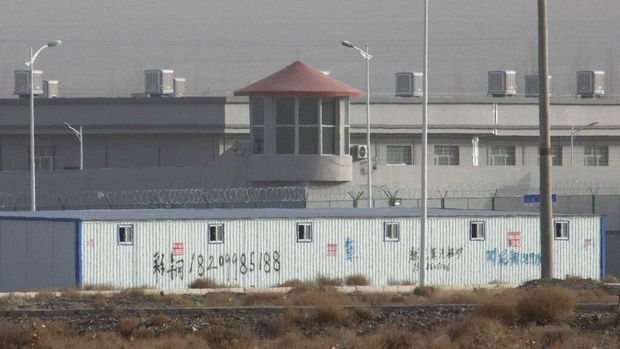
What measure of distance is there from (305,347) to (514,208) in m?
38.9

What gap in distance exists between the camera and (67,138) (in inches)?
2867

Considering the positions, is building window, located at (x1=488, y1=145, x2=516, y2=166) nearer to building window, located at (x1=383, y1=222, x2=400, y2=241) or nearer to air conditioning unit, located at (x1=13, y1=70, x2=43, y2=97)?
air conditioning unit, located at (x1=13, y1=70, x2=43, y2=97)

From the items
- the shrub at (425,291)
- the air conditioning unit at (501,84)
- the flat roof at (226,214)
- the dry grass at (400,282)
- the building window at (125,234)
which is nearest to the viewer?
the shrub at (425,291)

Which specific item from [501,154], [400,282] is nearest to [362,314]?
[400,282]

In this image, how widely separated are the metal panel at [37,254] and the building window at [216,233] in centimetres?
441

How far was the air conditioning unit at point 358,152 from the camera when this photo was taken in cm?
6238

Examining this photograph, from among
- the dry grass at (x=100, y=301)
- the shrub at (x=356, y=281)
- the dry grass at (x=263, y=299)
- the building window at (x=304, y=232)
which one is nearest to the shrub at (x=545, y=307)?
the dry grass at (x=263, y=299)

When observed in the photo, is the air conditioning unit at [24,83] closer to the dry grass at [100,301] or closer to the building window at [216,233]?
the building window at [216,233]

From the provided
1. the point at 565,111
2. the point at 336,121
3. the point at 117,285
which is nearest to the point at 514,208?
the point at 336,121

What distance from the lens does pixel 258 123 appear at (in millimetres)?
59938

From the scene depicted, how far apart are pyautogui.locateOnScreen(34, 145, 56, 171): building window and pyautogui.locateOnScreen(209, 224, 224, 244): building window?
32.5m

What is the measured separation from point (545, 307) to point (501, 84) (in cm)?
5100

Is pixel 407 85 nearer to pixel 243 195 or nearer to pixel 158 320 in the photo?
pixel 243 195

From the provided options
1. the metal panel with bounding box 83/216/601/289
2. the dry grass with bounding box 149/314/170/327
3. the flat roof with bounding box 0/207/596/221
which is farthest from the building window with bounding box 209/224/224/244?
the dry grass with bounding box 149/314/170/327
